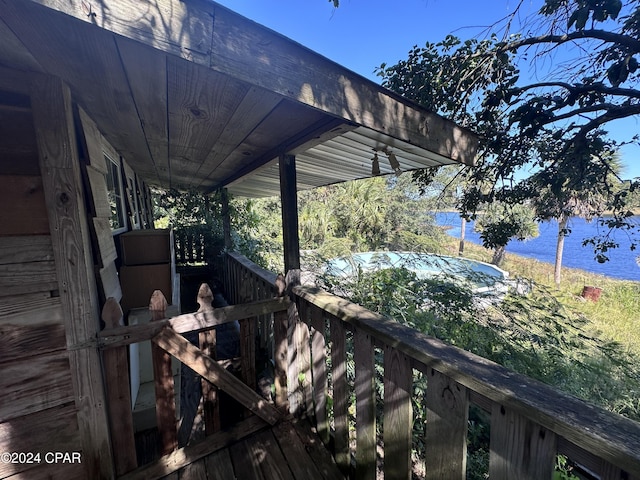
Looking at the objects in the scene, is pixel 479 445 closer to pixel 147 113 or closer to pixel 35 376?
pixel 35 376

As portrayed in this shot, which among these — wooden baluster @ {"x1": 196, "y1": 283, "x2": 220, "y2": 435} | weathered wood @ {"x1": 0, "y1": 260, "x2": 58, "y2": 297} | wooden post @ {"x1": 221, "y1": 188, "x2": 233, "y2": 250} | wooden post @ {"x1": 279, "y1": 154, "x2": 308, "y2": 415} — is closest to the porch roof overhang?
wooden post @ {"x1": 279, "y1": 154, "x2": 308, "y2": 415}

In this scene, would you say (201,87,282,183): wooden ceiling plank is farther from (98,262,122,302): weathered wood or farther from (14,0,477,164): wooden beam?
(98,262,122,302): weathered wood

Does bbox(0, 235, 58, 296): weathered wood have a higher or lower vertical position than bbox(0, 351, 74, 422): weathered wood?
higher

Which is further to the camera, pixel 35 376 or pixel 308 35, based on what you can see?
pixel 308 35

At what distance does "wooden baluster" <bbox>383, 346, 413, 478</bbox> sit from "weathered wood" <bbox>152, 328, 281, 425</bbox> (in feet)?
3.11

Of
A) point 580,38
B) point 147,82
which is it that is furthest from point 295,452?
point 580,38

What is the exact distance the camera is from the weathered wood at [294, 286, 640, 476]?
1.86 ft

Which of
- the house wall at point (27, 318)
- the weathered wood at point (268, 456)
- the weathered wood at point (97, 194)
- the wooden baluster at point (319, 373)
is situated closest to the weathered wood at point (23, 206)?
the house wall at point (27, 318)

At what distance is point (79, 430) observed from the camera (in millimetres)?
1266

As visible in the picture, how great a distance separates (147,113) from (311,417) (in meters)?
2.23

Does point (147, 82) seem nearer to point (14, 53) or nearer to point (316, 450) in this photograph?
point (14, 53)

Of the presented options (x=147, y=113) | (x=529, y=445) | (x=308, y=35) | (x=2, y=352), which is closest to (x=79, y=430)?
(x=2, y=352)

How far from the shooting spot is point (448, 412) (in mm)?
936

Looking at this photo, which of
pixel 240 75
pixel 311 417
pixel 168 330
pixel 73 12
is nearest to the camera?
pixel 73 12
